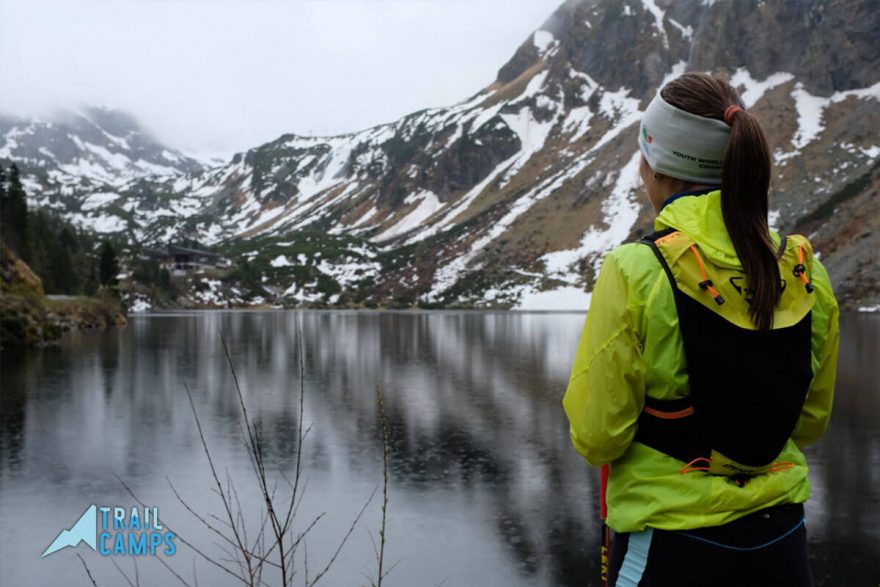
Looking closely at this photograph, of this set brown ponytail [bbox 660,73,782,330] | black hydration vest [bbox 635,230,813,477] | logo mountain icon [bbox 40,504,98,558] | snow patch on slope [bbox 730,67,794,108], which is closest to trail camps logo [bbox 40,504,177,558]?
logo mountain icon [bbox 40,504,98,558]

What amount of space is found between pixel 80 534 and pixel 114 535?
113cm

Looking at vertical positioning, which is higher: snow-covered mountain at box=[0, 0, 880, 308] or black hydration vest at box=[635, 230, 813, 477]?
snow-covered mountain at box=[0, 0, 880, 308]

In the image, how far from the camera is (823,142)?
325 ft

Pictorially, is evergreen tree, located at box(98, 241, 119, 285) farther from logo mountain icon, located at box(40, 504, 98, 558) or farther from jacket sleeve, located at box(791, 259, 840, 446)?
jacket sleeve, located at box(791, 259, 840, 446)

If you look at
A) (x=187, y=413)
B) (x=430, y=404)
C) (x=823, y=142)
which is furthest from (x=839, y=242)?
(x=187, y=413)

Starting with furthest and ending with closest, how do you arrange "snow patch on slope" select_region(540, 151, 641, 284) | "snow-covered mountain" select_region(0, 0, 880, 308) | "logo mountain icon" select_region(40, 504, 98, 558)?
"snow patch on slope" select_region(540, 151, 641, 284), "snow-covered mountain" select_region(0, 0, 880, 308), "logo mountain icon" select_region(40, 504, 98, 558)

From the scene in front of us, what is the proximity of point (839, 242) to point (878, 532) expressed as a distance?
74.9 meters

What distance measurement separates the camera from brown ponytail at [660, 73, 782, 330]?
2199 millimetres

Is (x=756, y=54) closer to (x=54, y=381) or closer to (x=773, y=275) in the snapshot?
(x=54, y=381)

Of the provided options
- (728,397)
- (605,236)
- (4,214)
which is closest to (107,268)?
(4,214)

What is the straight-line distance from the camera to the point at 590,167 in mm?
124188

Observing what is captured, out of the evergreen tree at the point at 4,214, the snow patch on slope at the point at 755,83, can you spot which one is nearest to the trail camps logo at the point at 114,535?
the evergreen tree at the point at 4,214

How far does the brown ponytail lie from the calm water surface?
26.7 feet

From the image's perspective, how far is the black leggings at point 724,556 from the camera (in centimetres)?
220
